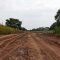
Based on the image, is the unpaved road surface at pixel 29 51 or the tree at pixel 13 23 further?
the tree at pixel 13 23

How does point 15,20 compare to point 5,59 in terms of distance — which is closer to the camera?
point 5,59

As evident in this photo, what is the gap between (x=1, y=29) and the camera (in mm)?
66000

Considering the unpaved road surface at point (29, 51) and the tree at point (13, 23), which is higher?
the tree at point (13, 23)

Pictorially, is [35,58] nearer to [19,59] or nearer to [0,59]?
[19,59]

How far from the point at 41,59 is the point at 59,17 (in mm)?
75494

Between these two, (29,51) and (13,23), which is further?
(13,23)

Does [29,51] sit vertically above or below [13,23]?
below

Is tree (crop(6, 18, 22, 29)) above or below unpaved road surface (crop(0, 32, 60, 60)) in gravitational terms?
above

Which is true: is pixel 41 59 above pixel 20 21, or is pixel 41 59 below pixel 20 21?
below

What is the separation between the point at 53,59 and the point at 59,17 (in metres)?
75.4

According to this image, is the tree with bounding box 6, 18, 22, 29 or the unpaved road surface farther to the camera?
the tree with bounding box 6, 18, 22, 29

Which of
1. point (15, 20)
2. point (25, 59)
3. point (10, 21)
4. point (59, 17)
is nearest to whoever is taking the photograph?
point (25, 59)

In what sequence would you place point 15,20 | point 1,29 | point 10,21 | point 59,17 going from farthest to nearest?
point 15,20
point 10,21
point 59,17
point 1,29

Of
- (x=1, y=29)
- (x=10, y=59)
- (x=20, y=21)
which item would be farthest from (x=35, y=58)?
(x=20, y=21)
